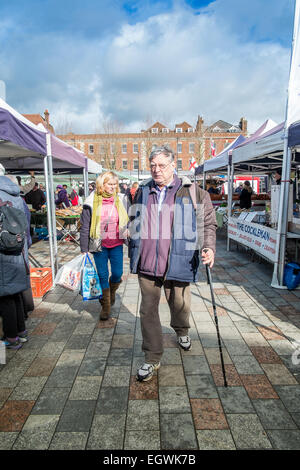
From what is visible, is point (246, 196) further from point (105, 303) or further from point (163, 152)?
point (163, 152)

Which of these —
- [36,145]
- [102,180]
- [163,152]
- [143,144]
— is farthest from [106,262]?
[143,144]

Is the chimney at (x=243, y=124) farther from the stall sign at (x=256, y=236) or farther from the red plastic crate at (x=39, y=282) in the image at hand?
the red plastic crate at (x=39, y=282)

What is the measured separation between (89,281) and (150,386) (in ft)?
4.79

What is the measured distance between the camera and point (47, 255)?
798 centimetres

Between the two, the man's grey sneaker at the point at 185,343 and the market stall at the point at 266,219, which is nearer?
the man's grey sneaker at the point at 185,343

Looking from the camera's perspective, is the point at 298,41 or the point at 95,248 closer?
the point at 95,248

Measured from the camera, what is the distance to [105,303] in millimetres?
3803

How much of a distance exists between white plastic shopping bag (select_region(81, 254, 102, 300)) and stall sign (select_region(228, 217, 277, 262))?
3291 millimetres

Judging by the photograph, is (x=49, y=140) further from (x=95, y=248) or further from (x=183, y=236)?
(x=183, y=236)

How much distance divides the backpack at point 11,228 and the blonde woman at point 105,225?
73cm

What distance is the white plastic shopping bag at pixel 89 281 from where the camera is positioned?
140 inches

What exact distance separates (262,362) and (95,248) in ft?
7.08

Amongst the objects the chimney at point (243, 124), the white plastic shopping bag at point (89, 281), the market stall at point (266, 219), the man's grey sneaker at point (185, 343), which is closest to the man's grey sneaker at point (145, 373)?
the man's grey sneaker at point (185, 343)

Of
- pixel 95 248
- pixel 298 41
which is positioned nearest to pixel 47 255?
pixel 95 248
